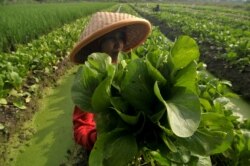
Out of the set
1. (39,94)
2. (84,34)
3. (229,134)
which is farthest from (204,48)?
(229,134)

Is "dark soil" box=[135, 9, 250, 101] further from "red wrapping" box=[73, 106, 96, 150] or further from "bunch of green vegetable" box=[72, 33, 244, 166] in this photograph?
"bunch of green vegetable" box=[72, 33, 244, 166]

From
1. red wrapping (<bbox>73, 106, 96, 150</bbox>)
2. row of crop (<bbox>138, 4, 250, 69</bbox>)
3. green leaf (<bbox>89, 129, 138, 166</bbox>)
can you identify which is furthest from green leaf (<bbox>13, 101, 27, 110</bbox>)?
row of crop (<bbox>138, 4, 250, 69</bbox>)

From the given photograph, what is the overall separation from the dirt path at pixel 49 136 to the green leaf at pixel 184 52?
83.8 inches

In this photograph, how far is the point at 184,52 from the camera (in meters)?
1.02

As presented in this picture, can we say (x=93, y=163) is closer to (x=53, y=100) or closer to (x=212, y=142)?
(x=212, y=142)

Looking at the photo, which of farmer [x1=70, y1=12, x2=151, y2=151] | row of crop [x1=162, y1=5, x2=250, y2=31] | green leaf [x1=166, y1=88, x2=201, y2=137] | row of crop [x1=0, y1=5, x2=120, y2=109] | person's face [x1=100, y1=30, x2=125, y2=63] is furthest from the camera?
row of crop [x1=162, y1=5, x2=250, y2=31]

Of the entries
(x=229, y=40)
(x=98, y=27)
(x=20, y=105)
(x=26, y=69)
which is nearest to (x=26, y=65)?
(x=26, y=69)

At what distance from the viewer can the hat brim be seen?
5.75 ft

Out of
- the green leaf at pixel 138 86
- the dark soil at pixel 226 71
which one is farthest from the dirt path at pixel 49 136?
the dark soil at pixel 226 71

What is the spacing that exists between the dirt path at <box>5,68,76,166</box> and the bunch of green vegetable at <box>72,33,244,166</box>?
77.6 inches

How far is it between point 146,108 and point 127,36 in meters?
1.22

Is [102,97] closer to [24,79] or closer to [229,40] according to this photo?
[24,79]

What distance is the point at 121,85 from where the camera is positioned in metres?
1.06

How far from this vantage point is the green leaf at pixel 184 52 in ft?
3.32
